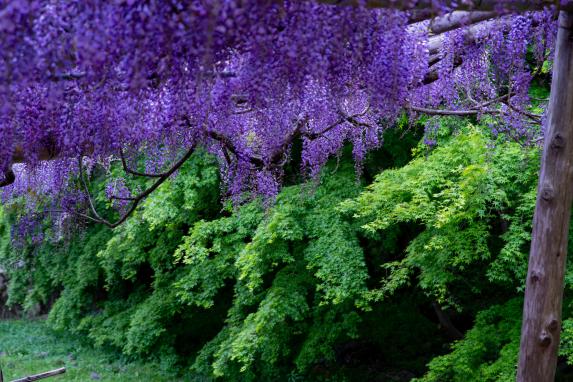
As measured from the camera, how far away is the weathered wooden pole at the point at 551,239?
2842 mm

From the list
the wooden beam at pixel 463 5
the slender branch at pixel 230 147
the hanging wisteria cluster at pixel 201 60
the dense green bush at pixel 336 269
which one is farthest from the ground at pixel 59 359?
the wooden beam at pixel 463 5

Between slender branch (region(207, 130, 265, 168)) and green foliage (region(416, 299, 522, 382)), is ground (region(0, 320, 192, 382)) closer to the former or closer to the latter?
green foliage (region(416, 299, 522, 382))

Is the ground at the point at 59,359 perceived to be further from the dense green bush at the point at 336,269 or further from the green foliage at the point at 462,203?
the green foliage at the point at 462,203

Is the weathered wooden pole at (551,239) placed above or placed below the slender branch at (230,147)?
below

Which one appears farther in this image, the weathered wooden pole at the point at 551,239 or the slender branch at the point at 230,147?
the slender branch at the point at 230,147

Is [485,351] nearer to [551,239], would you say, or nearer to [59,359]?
[551,239]

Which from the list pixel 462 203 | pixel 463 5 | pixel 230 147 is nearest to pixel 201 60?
pixel 463 5

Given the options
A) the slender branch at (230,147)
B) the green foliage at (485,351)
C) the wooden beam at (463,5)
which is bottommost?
the green foliage at (485,351)

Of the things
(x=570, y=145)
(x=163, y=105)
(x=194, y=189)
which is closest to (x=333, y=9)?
(x=163, y=105)

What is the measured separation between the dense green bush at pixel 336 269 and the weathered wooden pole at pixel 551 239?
2.01 m

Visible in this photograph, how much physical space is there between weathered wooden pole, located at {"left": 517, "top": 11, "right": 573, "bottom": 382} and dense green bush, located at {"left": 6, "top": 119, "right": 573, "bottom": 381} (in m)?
2.01

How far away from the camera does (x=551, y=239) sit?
287cm

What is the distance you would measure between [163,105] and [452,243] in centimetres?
312

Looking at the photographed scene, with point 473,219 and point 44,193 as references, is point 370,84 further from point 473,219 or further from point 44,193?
point 44,193
